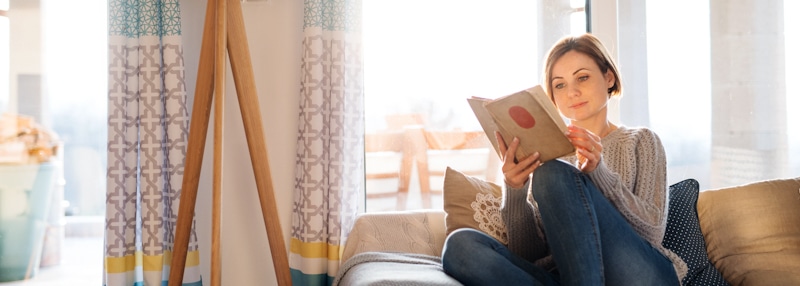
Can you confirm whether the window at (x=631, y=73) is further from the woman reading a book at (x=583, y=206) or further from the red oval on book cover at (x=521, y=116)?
the red oval on book cover at (x=521, y=116)

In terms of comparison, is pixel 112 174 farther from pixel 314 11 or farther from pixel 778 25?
pixel 778 25

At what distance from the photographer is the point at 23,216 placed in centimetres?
261

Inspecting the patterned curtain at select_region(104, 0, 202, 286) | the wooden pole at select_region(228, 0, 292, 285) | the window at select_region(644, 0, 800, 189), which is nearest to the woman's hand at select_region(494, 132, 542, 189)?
the wooden pole at select_region(228, 0, 292, 285)

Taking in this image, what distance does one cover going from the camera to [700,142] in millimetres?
3127

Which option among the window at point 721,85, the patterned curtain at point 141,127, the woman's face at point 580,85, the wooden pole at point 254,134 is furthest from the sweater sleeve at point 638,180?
the patterned curtain at point 141,127

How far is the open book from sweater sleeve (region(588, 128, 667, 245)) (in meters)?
0.13

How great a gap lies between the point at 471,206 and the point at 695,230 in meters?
0.70

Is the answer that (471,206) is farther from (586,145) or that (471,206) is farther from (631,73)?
(631,73)

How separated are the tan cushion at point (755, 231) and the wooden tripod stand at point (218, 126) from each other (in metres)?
1.35

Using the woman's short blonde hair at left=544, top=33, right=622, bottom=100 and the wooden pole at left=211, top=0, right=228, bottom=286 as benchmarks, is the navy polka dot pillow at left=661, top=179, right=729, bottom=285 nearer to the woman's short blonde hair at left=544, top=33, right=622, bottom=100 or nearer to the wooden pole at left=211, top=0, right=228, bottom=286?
the woman's short blonde hair at left=544, top=33, right=622, bottom=100

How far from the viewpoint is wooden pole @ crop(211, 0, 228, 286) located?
2150 mm

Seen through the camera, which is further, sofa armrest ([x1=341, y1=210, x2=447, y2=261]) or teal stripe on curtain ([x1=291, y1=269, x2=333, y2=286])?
teal stripe on curtain ([x1=291, y1=269, x2=333, y2=286])

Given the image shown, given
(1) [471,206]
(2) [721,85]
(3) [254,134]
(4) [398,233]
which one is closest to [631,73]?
(2) [721,85]

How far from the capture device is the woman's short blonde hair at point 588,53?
218 cm
